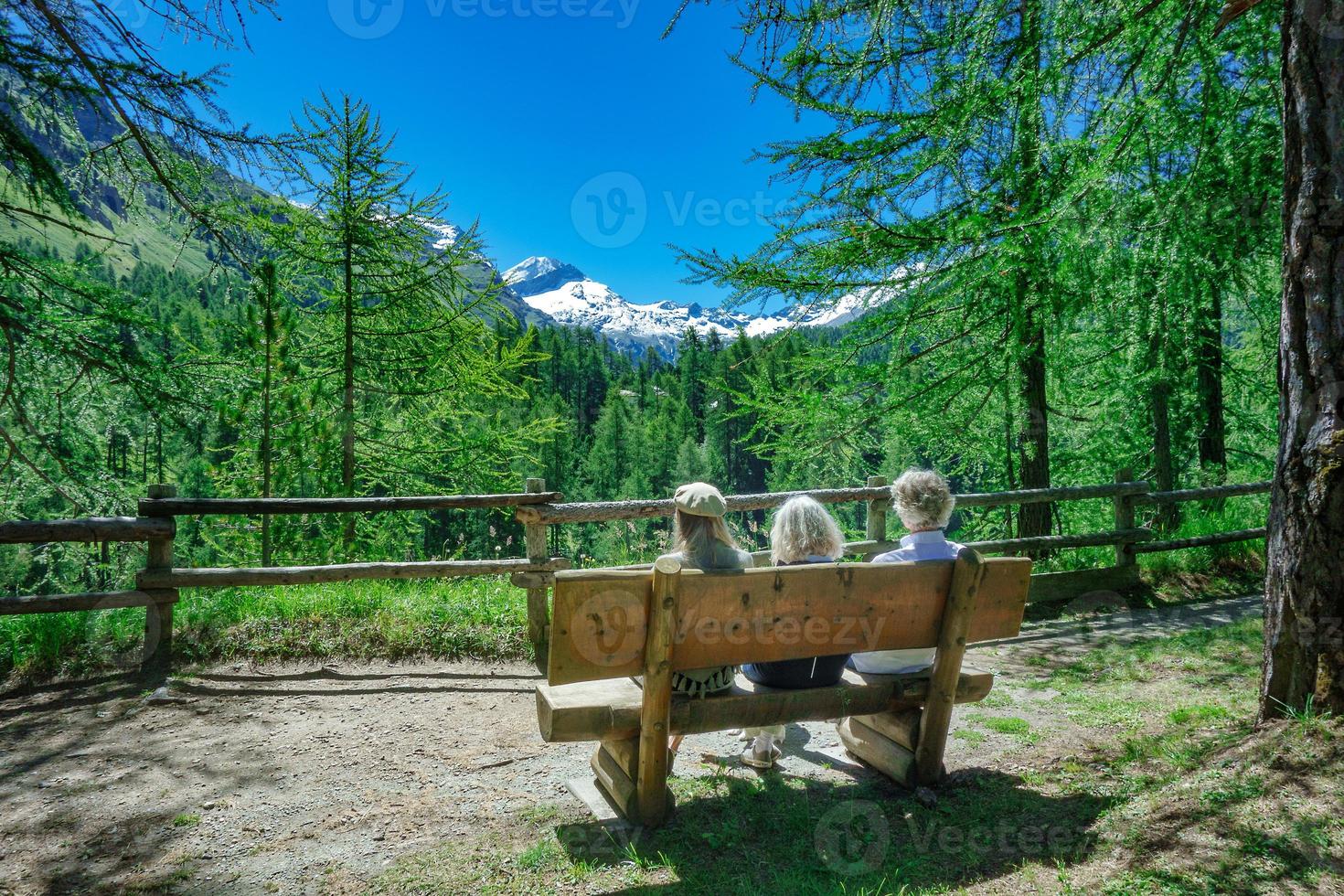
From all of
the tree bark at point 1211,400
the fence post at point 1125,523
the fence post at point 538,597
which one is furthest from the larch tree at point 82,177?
the tree bark at point 1211,400

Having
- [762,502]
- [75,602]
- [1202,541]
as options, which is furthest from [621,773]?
[1202,541]

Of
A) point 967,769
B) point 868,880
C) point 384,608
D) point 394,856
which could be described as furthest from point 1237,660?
point 384,608

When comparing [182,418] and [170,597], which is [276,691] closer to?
[170,597]

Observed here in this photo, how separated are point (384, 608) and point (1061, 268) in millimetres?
6129

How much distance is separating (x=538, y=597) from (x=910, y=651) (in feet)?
10.6

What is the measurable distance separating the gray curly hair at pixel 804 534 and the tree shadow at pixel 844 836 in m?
1.15

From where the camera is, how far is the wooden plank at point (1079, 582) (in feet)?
24.0

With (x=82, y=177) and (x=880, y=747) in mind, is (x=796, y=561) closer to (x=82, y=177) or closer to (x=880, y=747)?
(x=880, y=747)

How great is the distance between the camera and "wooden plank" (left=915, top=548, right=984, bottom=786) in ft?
11.1

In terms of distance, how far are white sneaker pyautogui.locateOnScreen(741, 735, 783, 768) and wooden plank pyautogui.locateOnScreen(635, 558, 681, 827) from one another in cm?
82

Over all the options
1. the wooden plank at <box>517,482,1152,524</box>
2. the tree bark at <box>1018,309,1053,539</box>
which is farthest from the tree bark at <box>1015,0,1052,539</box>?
the wooden plank at <box>517,482,1152,524</box>

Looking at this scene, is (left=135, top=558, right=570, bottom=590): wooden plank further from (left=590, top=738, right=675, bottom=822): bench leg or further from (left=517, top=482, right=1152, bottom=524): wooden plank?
(left=590, top=738, right=675, bottom=822): bench leg

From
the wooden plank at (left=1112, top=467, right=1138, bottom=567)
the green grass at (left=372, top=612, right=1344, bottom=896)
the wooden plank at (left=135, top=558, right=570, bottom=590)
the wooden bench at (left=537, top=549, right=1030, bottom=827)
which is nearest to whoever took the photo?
the green grass at (left=372, top=612, right=1344, bottom=896)

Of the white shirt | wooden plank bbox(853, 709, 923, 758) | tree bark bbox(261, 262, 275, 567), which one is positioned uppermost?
tree bark bbox(261, 262, 275, 567)
